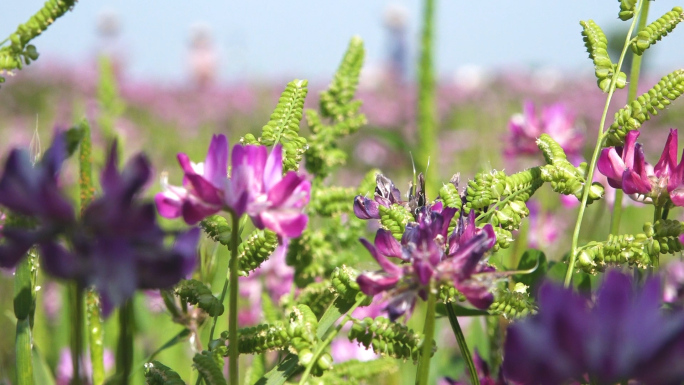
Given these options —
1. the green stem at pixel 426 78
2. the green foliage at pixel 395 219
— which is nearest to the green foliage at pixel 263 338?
the green foliage at pixel 395 219

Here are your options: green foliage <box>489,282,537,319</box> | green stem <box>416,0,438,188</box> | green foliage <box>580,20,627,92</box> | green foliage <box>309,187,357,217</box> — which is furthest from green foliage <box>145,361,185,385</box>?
green stem <box>416,0,438,188</box>

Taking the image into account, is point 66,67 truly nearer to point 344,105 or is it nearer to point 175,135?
point 175,135

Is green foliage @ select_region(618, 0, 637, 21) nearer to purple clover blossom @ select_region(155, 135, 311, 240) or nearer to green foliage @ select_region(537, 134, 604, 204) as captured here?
green foliage @ select_region(537, 134, 604, 204)

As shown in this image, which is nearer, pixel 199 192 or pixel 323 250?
pixel 199 192

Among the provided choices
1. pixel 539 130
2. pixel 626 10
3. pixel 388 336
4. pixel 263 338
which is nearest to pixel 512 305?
pixel 388 336

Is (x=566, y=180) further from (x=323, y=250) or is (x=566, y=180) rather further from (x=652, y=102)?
(x=323, y=250)
